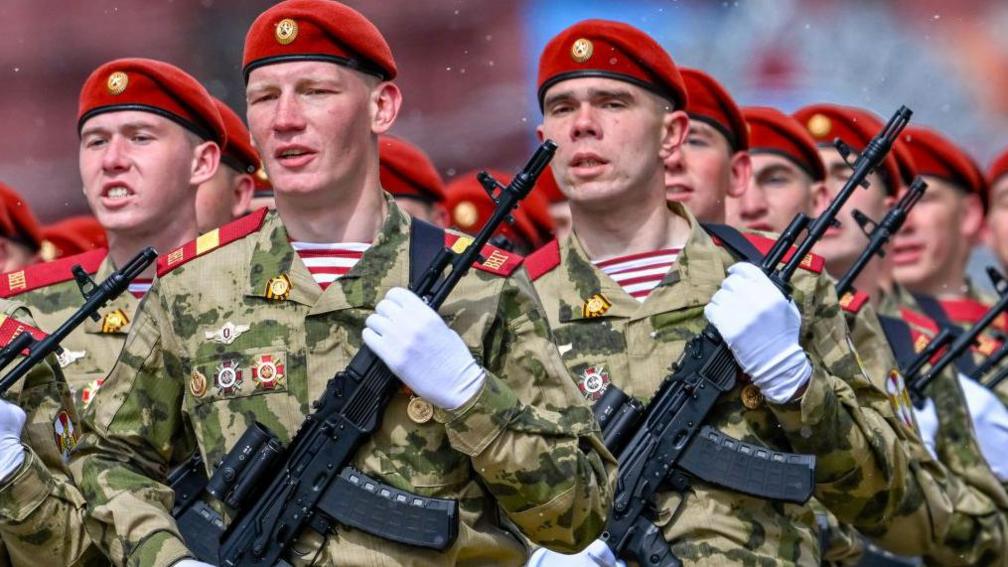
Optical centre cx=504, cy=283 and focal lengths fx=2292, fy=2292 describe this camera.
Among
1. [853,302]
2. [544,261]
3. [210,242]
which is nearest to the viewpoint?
[210,242]

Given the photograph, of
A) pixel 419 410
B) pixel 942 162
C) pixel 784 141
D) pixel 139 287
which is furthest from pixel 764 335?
pixel 942 162

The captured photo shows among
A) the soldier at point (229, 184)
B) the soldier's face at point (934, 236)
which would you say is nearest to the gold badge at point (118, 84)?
the soldier at point (229, 184)

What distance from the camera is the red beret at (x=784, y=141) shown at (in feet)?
36.1

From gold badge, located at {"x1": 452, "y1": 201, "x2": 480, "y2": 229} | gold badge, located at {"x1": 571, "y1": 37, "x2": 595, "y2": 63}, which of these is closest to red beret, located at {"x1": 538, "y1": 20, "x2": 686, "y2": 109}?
gold badge, located at {"x1": 571, "y1": 37, "x2": 595, "y2": 63}

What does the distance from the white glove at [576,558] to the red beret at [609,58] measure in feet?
5.95

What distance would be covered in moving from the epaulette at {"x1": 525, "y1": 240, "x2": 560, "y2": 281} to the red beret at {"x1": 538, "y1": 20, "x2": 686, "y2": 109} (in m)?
0.60

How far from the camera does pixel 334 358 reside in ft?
22.5

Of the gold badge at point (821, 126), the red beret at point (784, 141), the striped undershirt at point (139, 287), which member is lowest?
the striped undershirt at point (139, 287)

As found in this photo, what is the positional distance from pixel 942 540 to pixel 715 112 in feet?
6.75

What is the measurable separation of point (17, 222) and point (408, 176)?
6.49ft

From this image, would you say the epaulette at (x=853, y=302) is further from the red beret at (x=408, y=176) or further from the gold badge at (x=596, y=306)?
the red beret at (x=408, y=176)

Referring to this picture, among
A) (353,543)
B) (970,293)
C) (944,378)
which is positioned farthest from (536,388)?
(970,293)

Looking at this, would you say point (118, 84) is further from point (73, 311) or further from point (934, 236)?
point (934, 236)

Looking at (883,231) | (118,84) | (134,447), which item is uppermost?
(883,231)
